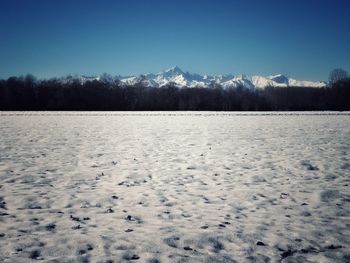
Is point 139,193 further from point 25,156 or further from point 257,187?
point 25,156

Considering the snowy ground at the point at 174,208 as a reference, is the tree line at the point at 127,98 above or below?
above

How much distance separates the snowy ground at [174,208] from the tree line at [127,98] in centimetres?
9302

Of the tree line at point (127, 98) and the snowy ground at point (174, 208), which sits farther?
the tree line at point (127, 98)

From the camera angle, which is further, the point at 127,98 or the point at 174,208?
the point at 127,98

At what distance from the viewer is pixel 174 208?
6.53 m

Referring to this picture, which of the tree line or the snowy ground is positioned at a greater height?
the tree line

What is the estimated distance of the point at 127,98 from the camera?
371 ft

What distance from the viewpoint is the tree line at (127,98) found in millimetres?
102875

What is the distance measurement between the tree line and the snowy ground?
93020 mm

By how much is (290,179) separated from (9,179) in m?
8.43

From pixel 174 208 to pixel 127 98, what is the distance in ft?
357

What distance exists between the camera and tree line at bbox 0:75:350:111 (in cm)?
10288

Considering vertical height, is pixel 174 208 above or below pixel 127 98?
below

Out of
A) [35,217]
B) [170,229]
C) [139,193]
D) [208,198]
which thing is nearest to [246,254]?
[170,229]
